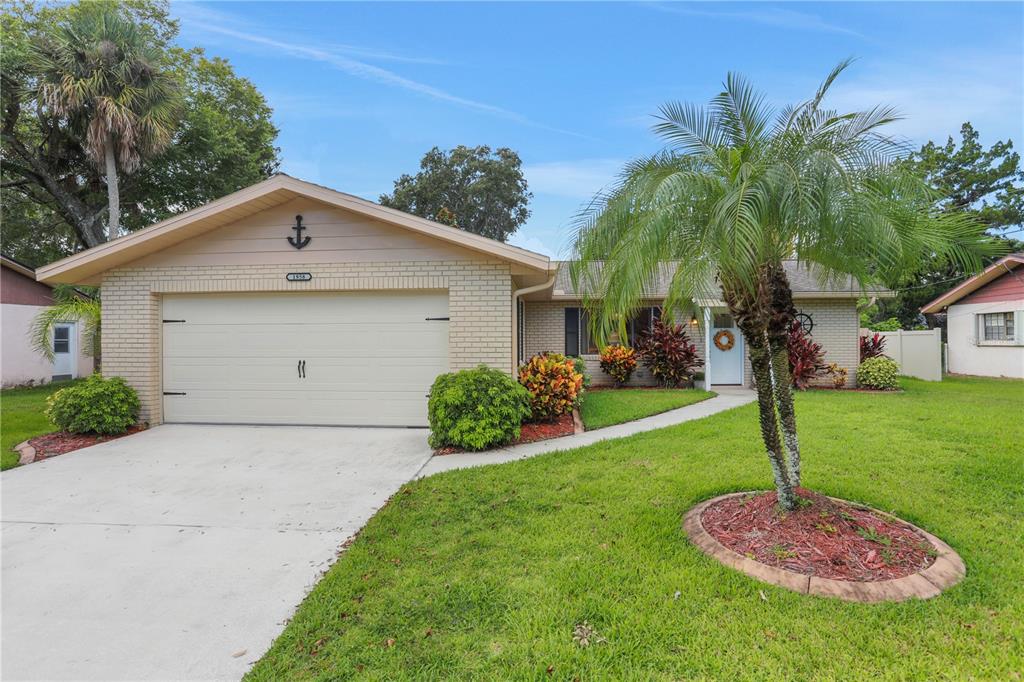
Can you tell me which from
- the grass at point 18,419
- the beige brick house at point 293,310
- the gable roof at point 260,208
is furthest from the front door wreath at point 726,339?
the grass at point 18,419

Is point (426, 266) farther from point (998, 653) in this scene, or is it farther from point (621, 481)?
point (998, 653)

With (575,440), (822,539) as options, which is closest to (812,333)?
(575,440)

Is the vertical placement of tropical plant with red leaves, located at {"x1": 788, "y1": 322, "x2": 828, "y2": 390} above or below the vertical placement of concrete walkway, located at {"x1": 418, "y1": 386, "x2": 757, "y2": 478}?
above

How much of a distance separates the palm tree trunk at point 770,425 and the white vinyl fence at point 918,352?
1345 cm

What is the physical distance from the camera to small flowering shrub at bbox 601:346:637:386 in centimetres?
1214

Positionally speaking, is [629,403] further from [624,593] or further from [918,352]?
[918,352]

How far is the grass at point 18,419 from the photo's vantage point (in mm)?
6409

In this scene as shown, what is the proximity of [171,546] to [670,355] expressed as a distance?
10.5 meters

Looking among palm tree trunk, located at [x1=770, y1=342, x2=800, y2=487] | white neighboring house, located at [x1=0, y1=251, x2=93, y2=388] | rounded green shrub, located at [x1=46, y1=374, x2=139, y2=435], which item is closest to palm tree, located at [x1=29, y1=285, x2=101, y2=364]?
rounded green shrub, located at [x1=46, y1=374, x2=139, y2=435]

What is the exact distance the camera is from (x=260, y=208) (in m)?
7.46

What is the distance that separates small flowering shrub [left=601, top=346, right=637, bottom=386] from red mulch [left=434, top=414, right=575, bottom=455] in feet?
15.3

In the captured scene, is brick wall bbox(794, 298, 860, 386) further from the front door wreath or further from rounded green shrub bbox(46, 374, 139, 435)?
rounded green shrub bbox(46, 374, 139, 435)

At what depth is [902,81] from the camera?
24.1 feet

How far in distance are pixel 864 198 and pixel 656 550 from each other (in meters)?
2.61
